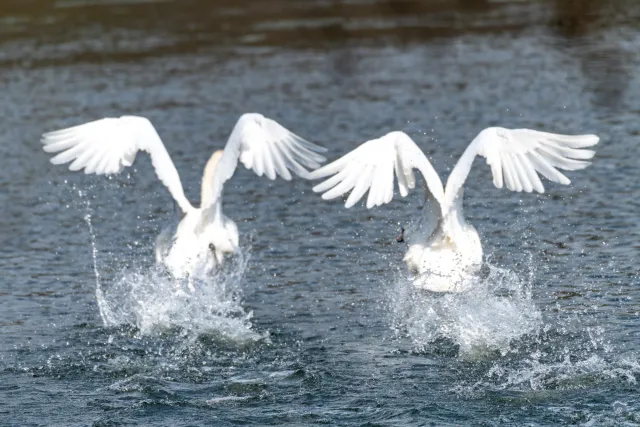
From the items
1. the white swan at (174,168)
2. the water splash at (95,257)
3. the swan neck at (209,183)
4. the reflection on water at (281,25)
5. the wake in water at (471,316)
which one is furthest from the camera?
the reflection on water at (281,25)

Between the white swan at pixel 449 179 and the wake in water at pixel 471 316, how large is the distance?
0.23 meters

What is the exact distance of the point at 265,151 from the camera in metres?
11.1

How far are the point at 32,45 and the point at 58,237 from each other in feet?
39.0

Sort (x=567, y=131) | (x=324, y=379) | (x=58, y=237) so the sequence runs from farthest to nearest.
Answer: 1. (x=567, y=131)
2. (x=58, y=237)
3. (x=324, y=379)

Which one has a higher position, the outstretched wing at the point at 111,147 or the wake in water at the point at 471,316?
the outstretched wing at the point at 111,147

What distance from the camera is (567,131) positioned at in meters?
17.3

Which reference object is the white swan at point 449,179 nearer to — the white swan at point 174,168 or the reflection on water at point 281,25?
the white swan at point 174,168

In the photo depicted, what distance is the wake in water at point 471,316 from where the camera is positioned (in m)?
10.8

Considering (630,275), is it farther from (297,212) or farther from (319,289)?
(297,212)

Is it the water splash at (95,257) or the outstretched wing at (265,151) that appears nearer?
the outstretched wing at (265,151)

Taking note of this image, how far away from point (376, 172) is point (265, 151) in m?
1.14

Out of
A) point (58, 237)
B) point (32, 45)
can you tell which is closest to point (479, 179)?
point (58, 237)

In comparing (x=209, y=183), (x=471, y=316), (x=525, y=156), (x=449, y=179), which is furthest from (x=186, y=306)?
(x=525, y=156)

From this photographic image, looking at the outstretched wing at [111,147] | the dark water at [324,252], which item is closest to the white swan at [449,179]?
the dark water at [324,252]
